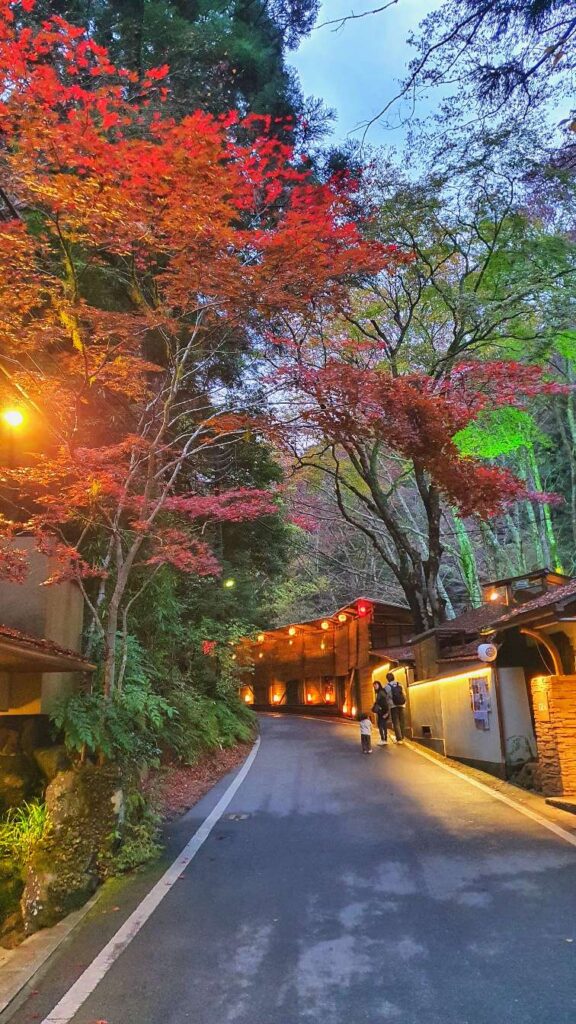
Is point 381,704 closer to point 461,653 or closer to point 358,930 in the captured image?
point 461,653

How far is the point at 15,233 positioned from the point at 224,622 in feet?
45.8

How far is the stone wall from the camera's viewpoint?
998 centimetres

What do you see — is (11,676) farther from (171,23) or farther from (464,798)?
(171,23)

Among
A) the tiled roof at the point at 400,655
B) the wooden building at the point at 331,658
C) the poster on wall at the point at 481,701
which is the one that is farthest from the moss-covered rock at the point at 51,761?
the tiled roof at the point at 400,655

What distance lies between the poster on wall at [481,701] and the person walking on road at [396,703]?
4.27 m

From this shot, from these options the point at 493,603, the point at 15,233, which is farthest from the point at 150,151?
the point at 493,603

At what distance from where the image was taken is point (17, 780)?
7.98 meters

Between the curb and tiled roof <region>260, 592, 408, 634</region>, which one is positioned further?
tiled roof <region>260, 592, 408, 634</region>

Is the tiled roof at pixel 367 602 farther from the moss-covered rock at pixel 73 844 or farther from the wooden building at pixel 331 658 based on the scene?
the moss-covered rock at pixel 73 844

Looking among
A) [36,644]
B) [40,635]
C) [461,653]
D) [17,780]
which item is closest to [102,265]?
[40,635]

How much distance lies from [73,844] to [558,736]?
7.77 m

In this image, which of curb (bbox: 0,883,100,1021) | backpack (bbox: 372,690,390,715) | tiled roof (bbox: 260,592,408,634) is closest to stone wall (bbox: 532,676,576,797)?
curb (bbox: 0,883,100,1021)

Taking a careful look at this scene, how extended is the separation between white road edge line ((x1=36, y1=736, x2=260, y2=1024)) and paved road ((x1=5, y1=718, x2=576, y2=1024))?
0.32 feet

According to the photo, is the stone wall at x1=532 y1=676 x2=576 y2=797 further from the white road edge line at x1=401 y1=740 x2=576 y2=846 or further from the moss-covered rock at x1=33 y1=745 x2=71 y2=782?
the moss-covered rock at x1=33 y1=745 x2=71 y2=782
